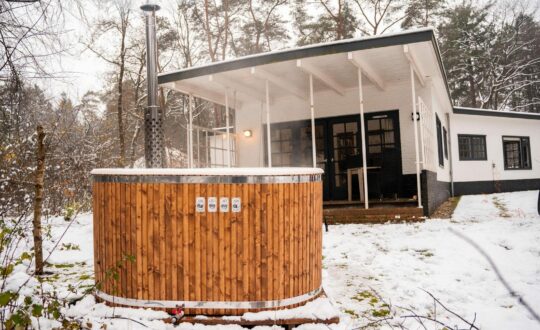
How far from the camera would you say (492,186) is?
13930 mm

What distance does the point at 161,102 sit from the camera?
16812 millimetres

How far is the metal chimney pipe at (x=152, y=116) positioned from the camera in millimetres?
3816

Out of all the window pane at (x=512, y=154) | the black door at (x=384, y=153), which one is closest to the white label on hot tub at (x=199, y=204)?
the black door at (x=384, y=153)

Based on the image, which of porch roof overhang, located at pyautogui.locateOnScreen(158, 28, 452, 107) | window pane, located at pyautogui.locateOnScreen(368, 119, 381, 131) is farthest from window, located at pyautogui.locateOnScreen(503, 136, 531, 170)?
window pane, located at pyautogui.locateOnScreen(368, 119, 381, 131)

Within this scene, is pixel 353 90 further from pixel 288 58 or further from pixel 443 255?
pixel 443 255

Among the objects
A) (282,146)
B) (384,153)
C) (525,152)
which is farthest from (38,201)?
(525,152)

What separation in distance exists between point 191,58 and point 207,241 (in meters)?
17.0

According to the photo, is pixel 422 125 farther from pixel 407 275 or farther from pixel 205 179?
pixel 205 179

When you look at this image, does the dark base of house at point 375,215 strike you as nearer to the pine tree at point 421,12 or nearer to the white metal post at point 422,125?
the white metal post at point 422,125

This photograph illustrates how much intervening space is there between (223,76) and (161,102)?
9.51 meters

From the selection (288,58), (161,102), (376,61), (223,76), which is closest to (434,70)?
(376,61)

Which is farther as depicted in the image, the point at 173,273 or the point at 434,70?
the point at 434,70

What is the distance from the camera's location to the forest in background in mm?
8688

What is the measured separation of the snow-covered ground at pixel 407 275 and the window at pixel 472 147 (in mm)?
7898
